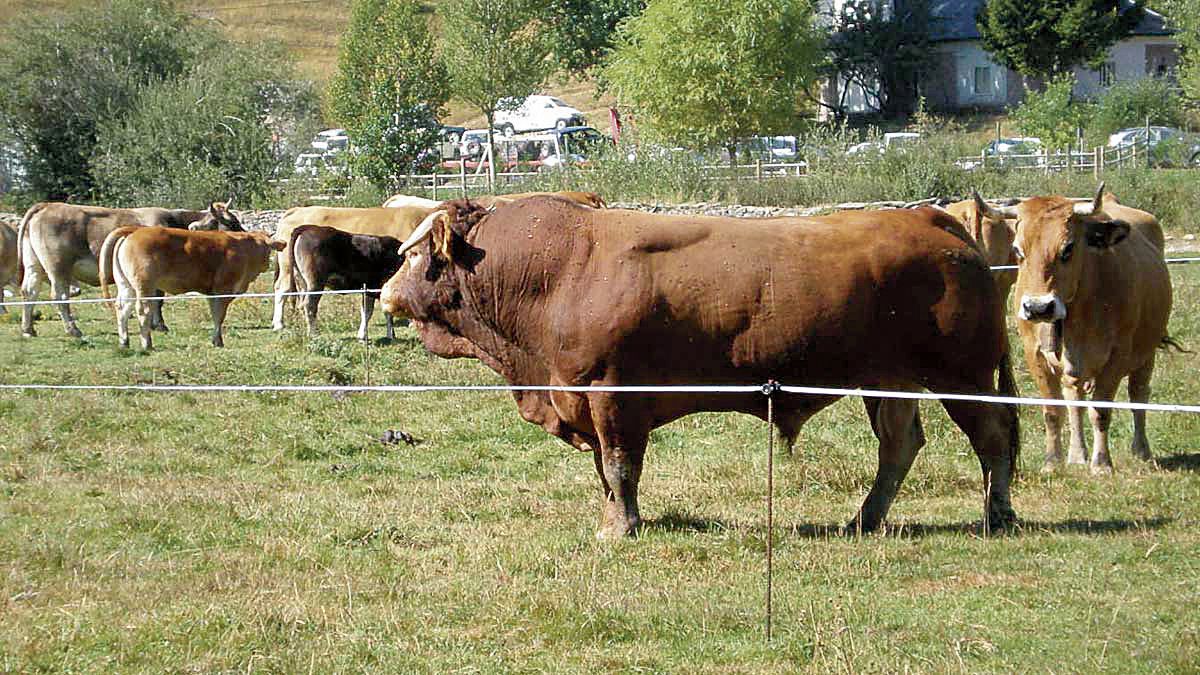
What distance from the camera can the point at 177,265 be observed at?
19234mm

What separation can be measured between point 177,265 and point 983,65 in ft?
165

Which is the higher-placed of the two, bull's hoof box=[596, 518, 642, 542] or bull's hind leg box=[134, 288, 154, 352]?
bull's hoof box=[596, 518, 642, 542]

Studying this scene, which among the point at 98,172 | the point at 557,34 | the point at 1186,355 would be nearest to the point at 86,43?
the point at 98,172

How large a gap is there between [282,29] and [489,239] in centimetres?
Result: 8495

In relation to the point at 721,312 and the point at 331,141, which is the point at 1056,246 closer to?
the point at 721,312

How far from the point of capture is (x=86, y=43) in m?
47.2

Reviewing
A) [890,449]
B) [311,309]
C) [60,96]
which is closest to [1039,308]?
[890,449]

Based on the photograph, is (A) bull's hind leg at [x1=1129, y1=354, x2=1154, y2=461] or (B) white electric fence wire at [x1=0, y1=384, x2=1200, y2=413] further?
(A) bull's hind leg at [x1=1129, y1=354, x2=1154, y2=461]

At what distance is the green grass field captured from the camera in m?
6.14

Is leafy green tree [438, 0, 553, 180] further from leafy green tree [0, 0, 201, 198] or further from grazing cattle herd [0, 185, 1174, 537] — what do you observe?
grazing cattle herd [0, 185, 1174, 537]

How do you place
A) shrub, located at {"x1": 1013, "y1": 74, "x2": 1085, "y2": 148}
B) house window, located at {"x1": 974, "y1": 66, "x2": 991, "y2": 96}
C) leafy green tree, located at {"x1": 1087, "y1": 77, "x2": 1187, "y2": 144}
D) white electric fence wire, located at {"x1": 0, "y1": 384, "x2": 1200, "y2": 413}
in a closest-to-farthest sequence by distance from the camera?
1. white electric fence wire, located at {"x1": 0, "y1": 384, "x2": 1200, "y2": 413}
2. shrub, located at {"x1": 1013, "y1": 74, "x2": 1085, "y2": 148}
3. leafy green tree, located at {"x1": 1087, "y1": 77, "x2": 1187, "y2": 144}
4. house window, located at {"x1": 974, "y1": 66, "x2": 991, "y2": 96}

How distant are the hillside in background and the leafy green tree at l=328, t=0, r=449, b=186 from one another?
15.1 metres

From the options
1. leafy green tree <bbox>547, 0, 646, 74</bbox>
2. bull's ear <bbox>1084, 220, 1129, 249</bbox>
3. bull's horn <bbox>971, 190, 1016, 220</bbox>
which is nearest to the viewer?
bull's ear <bbox>1084, 220, 1129, 249</bbox>

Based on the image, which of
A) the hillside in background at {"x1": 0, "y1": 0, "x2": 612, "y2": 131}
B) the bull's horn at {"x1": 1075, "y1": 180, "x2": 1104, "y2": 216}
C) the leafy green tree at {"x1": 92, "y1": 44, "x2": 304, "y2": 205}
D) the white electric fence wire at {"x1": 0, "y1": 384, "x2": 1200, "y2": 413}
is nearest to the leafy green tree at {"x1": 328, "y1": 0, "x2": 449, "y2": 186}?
the leafy green tree at {"x1": 92, "y1": 44, "x2": 304, "y2": 205}
